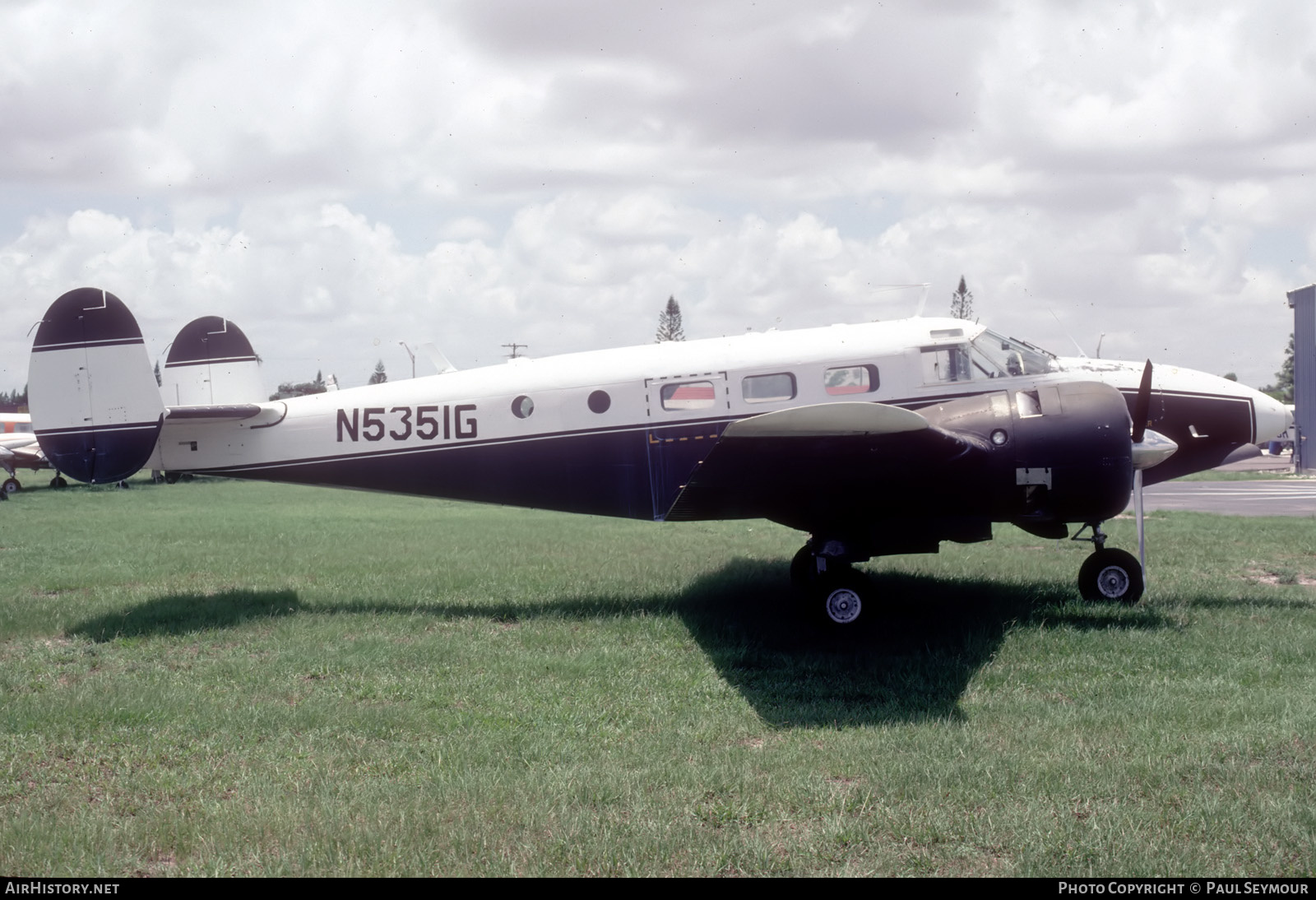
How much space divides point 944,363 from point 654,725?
5440 millimetres

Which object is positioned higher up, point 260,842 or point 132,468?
point 132,468

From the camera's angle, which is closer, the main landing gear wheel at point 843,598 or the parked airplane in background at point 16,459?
the main landing gear wheel at point 843,598

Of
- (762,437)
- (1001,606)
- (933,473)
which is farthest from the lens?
(1001,606)

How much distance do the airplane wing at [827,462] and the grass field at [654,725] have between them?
1244mm

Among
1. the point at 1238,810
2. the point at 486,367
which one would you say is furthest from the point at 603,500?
the point at 1238,810

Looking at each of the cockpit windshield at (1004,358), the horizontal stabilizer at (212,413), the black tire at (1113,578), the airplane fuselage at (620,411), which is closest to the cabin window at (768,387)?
the airplane fuselage at (620,411)

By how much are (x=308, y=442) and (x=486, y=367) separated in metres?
2.23

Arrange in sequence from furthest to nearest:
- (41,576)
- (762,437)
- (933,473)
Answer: (41,576) → (933,473) → (762,437)

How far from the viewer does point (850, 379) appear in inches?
403

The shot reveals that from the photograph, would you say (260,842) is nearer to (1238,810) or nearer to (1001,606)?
(1238,810)

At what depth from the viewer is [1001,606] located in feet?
33.1

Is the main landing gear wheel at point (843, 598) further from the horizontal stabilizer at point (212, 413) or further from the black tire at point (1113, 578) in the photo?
the horizontal stabilizer at point (212, 413)

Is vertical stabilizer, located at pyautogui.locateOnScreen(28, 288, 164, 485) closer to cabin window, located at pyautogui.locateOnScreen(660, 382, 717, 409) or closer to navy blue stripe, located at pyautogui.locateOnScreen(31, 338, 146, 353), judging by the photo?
navy blue stripe, located at pyautogui.locateOnScreen(31, 338, 146, 353)

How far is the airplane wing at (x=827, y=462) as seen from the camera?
7.21 meters
